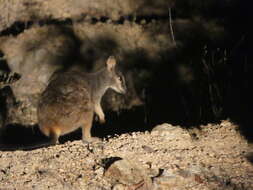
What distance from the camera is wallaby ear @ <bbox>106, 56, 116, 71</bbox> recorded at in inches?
297

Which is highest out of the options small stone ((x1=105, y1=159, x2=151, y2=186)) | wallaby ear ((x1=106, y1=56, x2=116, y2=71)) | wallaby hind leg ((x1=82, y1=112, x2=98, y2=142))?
wallaby ear ((x1=106, y1=56, x2=116, y2=71))

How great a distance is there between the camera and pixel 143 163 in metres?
5.41

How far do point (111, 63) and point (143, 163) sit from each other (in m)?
2.48

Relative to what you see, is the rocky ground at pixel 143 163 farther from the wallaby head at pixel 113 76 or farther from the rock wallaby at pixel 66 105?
the wallaby head at pixel 113 76

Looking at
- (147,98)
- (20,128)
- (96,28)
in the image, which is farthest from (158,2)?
(20,128)

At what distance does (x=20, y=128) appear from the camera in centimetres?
973

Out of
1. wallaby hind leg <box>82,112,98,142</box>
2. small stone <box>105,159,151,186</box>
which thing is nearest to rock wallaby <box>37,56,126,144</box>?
wallaby hind leg <box>82,112,98,142</box>

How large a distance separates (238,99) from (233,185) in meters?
2.49

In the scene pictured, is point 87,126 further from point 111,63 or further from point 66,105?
point 111,63

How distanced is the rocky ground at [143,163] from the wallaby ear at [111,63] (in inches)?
68.8

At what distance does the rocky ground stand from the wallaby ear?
1.75 metres

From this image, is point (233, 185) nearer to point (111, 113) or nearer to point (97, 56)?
point (111, 113)

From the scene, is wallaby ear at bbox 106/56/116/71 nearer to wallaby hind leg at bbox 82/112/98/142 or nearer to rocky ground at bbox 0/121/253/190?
wallaby hind leg at bbox 82/112/98/142

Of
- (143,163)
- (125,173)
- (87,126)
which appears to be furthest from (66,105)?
(125,173)
